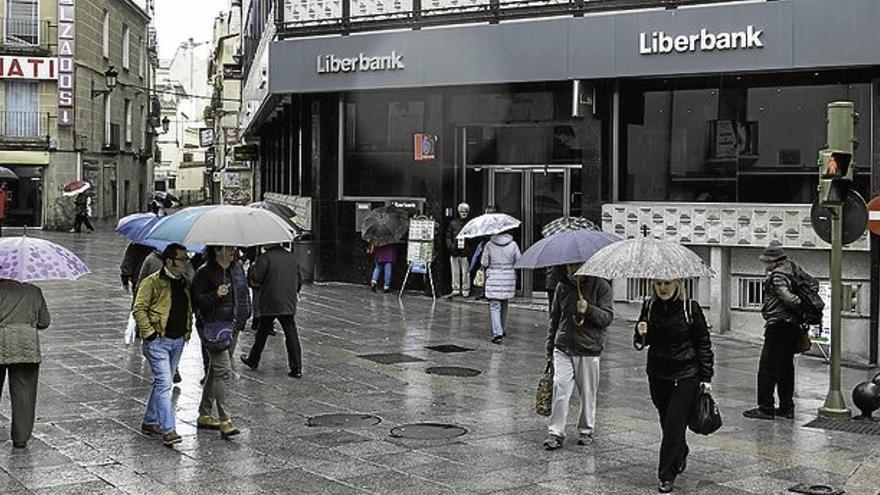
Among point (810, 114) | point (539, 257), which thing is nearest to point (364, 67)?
point (810, 114)

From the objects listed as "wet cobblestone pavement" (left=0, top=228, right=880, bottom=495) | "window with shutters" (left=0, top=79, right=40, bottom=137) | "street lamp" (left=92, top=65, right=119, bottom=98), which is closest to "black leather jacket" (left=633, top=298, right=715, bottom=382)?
"wet cobblestone pavement" (left=0, top=228, right=880, bottom=495)

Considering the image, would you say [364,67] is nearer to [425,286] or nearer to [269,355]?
[425,286]

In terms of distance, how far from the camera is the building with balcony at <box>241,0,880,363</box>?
1625 cm

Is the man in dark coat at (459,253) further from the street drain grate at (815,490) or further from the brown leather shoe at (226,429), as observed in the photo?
the street drain grate at (815,490)

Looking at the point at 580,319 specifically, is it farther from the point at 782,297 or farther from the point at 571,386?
the point at 782,297

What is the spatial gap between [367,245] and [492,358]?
26.6 ft

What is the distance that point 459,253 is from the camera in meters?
20.2

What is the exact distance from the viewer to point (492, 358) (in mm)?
14102

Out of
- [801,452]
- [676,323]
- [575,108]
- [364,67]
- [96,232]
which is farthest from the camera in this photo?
[96,232]

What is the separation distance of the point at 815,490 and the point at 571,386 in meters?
2.10

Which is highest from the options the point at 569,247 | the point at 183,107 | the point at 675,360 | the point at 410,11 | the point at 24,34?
the point at 183,107

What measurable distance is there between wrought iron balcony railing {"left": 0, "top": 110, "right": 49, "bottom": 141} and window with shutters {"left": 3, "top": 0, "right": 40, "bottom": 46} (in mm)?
2695

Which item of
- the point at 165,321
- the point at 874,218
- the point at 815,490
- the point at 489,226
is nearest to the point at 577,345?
the point at 815,490

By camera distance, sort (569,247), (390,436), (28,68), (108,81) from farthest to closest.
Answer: (108,81)
(28,68)
(390,436)
(569,247)
